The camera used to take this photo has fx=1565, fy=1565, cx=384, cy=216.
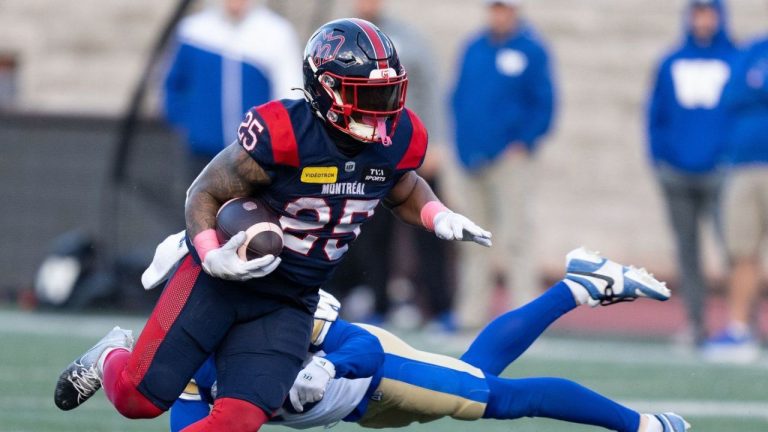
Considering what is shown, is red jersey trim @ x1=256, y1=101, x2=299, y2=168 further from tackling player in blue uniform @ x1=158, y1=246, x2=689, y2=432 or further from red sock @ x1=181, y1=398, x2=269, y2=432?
red sock @ x1=181, y1=398, x2=269, y2=432

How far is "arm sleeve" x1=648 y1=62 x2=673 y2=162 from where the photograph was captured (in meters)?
9.37

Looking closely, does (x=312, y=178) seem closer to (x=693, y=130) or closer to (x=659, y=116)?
(x=693, y=130)

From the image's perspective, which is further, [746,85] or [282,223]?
[746,85]

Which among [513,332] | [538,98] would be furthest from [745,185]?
[513,332]

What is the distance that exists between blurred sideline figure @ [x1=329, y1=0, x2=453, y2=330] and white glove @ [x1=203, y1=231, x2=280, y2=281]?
518 centimetres

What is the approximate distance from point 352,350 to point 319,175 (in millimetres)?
532

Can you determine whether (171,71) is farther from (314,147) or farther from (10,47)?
(314,147)

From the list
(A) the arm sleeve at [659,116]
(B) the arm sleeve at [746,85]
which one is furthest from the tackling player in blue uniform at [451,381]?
(A) the arm sleeve at [659,116]

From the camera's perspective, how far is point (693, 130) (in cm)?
924

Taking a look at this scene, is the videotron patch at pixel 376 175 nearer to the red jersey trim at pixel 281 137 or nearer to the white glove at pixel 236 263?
the red jersey trim at pixel 281 137

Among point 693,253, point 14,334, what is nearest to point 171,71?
point 14,334

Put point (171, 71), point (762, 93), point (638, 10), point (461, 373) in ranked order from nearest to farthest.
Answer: point (461, 373), point (762, 93), point (171, 71), point (638, 10)

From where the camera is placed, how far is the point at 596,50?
41.1ft

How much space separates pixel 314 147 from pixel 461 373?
847 millimetres
